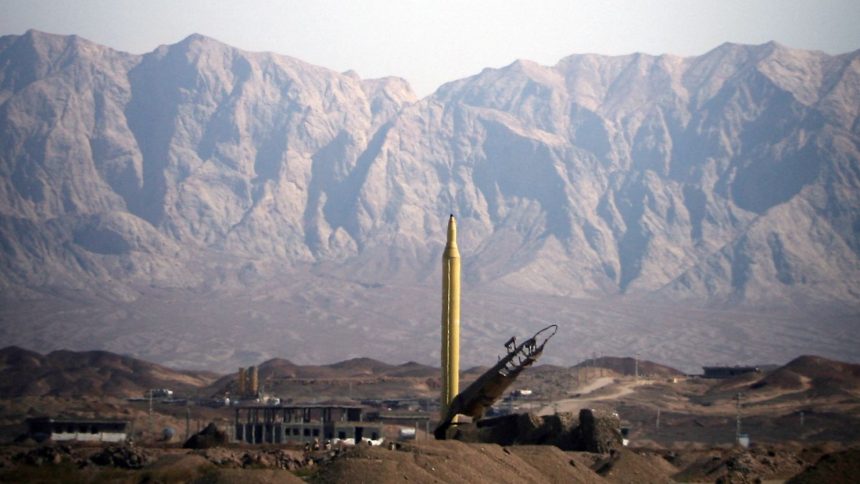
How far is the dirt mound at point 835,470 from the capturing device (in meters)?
60.6

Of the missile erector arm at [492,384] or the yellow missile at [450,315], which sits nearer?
the missile erector arm at [492,384]

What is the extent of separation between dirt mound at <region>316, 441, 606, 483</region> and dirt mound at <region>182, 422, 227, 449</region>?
1321 inches

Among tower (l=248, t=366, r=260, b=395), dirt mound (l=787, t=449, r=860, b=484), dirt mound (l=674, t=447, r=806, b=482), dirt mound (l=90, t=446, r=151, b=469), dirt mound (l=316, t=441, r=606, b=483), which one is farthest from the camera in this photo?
tower (l=248, t=366, r=260, b=395)

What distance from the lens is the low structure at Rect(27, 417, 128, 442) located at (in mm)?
121125

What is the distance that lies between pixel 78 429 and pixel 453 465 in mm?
74111

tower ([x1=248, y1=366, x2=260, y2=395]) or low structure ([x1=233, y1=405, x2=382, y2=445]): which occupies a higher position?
tower ([x1=248, y1=366, x2=260, y2=395])

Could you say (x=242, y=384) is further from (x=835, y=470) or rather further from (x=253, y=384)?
(x=835, y=470)

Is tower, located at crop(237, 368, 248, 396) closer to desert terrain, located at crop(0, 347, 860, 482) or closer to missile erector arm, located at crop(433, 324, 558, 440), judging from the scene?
desert terrain, located at crop(0, 347, 860, 482)

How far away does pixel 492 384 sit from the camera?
7456 centimetres

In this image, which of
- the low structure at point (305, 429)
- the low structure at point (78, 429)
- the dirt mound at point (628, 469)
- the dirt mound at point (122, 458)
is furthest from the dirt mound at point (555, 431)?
the low structure at point (78, 429)

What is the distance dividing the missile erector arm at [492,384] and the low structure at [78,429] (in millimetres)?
49236

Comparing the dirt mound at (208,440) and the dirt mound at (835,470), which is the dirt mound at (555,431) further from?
the dirt mound at (208,440)

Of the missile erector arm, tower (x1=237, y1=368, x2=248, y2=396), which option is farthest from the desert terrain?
the missile erector arm

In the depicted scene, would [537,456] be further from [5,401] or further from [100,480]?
[5,401]
